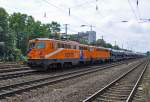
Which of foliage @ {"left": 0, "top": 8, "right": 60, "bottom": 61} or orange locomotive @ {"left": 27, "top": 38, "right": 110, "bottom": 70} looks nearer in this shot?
orange locomotive @ {"left": 27, "top": 38, "right": 110, "bottom": 70}

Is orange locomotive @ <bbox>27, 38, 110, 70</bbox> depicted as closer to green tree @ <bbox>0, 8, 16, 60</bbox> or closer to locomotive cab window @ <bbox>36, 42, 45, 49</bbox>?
locomotive cab window @ <bbox>36, 42, 45, 49</bbox>

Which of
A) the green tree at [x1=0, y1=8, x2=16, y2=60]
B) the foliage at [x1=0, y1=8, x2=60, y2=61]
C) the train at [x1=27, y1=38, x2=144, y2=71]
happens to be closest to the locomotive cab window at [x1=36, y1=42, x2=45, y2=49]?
the train at [x1=27, y1=38, x2=144, y2=71]

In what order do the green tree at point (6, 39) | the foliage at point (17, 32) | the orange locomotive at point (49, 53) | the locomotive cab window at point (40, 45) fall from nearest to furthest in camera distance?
the orange locomotive at point (49, 53)
the locomotive cab window at point (40, 45)
the green tree at point (6, 39)
the foliage at point (17, 32)

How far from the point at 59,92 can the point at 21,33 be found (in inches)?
2814

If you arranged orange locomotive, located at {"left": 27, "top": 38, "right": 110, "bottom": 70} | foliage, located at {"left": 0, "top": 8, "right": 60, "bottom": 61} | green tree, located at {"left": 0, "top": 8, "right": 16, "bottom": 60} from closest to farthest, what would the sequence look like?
orange locomotive, located at {"left": 27, "top": 38, "right": 110, "bottom": 70} → green tree, located at {"left": 0, "top": 8, "right": 16, "bottom": 60} → foliage, located at {"left": 0, "top": 8, "right": 60, "bottom": 61}

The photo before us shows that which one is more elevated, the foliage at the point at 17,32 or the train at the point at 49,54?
the foliage at the point at 17,32

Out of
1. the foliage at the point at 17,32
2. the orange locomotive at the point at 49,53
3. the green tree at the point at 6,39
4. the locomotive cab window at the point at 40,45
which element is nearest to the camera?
the orange locomotive at the point at 49,53

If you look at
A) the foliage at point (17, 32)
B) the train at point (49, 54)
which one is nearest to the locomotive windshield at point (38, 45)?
the train at point (49, 54)

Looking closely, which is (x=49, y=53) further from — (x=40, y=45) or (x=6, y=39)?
(x=6, y=39)

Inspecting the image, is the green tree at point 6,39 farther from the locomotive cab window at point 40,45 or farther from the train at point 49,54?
the locomotive cab window at point 40,45

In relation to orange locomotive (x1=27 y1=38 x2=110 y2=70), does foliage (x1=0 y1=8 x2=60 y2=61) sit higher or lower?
higher

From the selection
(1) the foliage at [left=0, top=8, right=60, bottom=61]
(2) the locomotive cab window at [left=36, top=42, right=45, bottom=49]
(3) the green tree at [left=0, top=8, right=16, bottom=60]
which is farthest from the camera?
(1) the foliage at [left=0, top=8, right=60, bottom=61]

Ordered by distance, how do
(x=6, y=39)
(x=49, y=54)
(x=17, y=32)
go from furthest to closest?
(x=17, y=32) → (x=6, y=39) → (x=49, y=54)

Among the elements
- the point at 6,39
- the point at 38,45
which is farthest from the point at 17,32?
the point at 38,45
